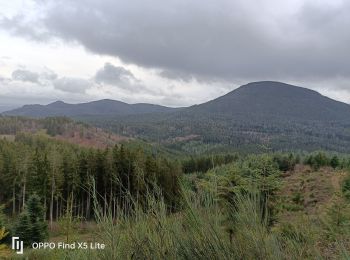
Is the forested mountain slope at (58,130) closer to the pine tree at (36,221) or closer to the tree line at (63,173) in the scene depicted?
the tree line at (63,173)

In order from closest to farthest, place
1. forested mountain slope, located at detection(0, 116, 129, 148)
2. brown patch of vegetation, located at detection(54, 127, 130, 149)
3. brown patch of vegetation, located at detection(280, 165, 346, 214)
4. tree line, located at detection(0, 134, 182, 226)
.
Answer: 1. brown patch of vegetation, located at detection(280, 165, 346, 214)
2. tree line, located at detection(0, 134, 182, 226)
3. brown patch of vegetation, located at detection(54, 127, 130, 149)
4. forested mountain slope, located at detection(0, 116, 129, 148)

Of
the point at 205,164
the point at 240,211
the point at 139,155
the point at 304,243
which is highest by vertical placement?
the point at 240,211

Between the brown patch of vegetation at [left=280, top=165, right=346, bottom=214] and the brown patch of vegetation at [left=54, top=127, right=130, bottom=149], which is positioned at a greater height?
the brown patch of vegetation at [left=280, top=165, right=346, bottom=214]

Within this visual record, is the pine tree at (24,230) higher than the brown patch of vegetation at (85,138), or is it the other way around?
the pine tree at (24,230)

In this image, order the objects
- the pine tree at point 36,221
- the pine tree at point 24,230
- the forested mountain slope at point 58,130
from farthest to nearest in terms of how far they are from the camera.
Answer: the forested mountain slope at point 58,130
the pine tree at point 36,221
the pine tree at point 24,230

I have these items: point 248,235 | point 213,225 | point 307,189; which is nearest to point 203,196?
point 213,225

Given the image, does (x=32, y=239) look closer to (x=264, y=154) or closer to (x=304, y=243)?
(x=264, y=154)

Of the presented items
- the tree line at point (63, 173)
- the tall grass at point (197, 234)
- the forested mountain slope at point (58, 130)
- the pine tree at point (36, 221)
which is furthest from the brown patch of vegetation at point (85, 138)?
the tall grass at point (197, 234)

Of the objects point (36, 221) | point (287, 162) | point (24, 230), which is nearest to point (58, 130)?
point (287, 162)

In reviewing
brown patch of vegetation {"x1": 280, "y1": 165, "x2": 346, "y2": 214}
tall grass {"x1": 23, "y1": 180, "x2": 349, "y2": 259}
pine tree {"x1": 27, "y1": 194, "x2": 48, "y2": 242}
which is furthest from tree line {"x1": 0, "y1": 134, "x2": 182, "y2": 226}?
tall grass {"x1": 23, "y1": 180, "x2": 349, "y2": 259}

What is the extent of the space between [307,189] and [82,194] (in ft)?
92.4

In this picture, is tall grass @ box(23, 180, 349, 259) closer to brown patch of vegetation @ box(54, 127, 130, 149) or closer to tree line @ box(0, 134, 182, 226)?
tree line @ box(0, 134, 182, 226)

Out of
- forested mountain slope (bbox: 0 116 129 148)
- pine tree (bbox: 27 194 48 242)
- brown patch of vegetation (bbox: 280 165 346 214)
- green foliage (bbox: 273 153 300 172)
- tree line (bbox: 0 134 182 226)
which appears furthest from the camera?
forested mountain slope (bbox: 0 116 129 148)

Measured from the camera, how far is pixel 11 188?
4647cm
